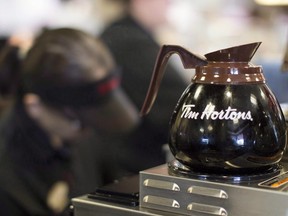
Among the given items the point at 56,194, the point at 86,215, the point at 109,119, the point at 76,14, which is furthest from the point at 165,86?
the point at 86,215

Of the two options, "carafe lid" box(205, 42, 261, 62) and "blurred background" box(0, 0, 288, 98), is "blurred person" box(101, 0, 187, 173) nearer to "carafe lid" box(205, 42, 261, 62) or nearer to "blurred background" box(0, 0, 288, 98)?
"blurred background" box(0, 0, 288, 98)

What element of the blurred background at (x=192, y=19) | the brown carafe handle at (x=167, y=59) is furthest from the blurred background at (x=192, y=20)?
the brown carafe handle at (x=167, y=59)

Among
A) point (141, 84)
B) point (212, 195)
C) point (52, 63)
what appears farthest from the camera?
point (141, 84)

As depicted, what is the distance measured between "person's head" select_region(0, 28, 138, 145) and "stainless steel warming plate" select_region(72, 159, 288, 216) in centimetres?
82

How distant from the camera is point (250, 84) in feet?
2.00

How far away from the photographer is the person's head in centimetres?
144

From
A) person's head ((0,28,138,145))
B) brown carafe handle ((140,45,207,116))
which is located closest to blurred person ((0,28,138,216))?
person's head ((0,28,138,145))

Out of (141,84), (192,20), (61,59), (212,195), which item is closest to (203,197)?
(212,195)

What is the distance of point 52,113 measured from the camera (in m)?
1.50

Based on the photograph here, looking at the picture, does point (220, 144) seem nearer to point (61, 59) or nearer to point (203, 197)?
point (203, 197)

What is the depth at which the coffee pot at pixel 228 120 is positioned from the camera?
0.59 meters

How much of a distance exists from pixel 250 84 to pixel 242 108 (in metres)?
0.03

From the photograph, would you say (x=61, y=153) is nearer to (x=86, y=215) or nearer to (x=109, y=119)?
(x=109, y=119)

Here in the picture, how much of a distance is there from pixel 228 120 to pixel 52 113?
97 cm
